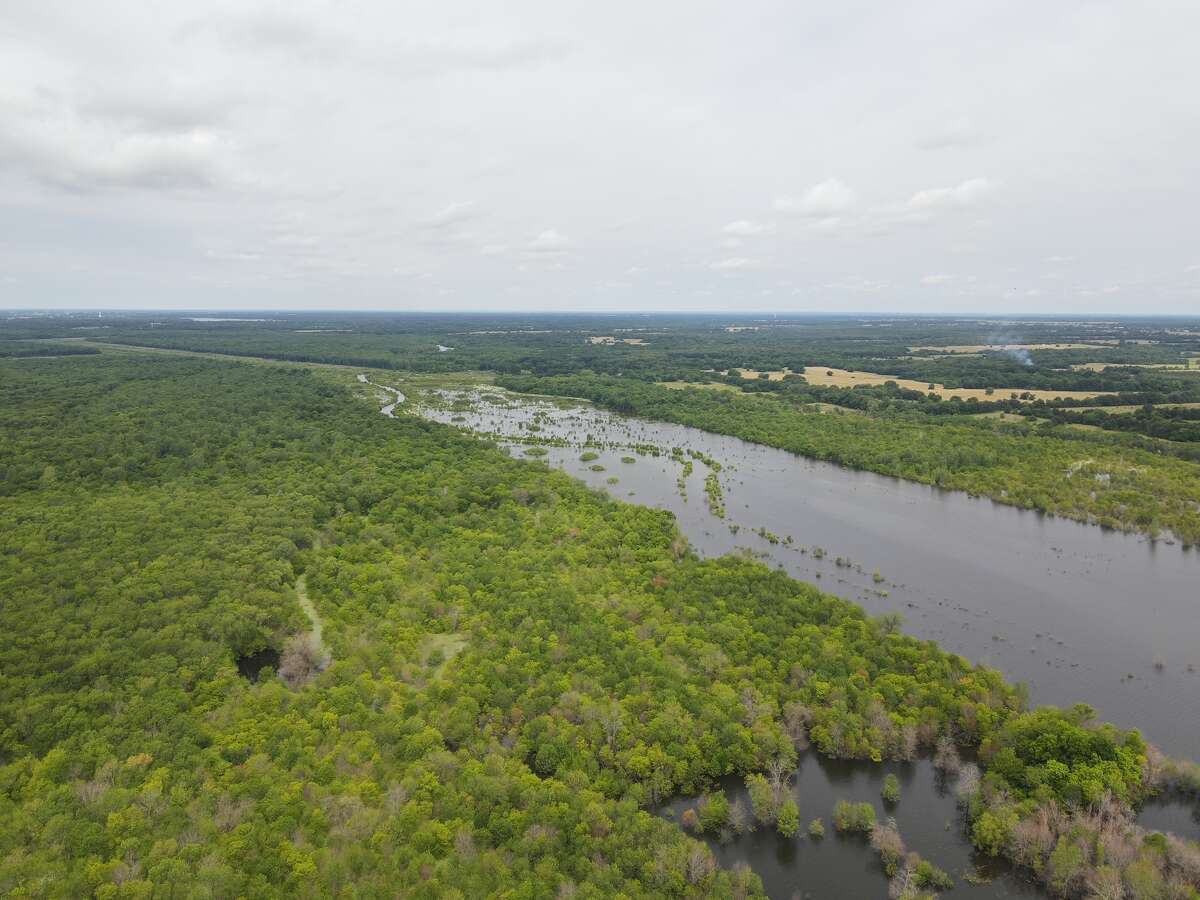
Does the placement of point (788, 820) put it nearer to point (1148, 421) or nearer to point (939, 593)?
point (939, 593)

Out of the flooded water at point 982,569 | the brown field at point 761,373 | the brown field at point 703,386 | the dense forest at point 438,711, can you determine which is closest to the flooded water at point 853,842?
the dense forest at point 438,711

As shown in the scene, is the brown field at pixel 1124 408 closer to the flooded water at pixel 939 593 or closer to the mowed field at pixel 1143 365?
the flooded water at pixel 939 593

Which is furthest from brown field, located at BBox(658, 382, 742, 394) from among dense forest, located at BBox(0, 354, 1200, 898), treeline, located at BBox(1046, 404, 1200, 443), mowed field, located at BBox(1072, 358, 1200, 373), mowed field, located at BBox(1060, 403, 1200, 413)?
mowed field, located at BBox(1072, 358, 1200, 373)

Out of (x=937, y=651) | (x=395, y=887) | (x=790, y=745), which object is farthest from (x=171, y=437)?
(x=937, y=651)

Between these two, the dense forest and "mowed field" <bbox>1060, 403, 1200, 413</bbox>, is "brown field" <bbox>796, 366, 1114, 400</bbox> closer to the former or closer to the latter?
"mowed field" <bbox>1060, 403, 1200, 413</bbox>

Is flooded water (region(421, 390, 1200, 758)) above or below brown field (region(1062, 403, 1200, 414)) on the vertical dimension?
below

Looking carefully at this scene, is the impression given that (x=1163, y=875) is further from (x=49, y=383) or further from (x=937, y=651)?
(x=49, y=383)

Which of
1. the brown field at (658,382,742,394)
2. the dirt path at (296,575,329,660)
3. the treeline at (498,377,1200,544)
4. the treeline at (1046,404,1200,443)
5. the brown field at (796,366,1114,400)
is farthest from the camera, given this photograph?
the brown field at (658,382,742,394)

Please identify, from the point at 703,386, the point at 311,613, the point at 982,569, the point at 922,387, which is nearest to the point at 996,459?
the point at 982,569
